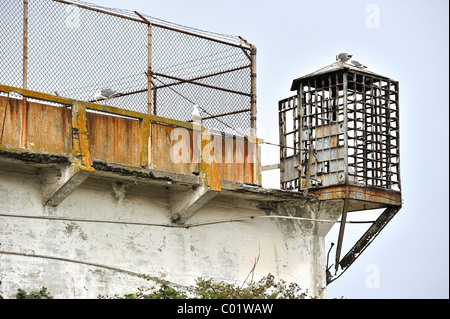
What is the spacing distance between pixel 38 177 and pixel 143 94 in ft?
10.3

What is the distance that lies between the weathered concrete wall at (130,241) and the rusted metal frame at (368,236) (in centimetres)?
69

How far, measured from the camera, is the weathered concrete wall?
17.2m

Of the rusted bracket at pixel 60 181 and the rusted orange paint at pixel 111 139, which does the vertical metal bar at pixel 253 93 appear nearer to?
the rusted orange paint at pixel 111 139

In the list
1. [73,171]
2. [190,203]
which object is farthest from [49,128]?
[190,203]

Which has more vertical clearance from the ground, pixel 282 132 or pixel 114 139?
pixel 282 132

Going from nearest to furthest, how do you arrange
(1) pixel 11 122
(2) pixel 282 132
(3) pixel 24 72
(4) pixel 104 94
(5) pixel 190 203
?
(1) pixel 11 122
(3) pixel 24 72
(4) pixel 104 94
(5) pixel 190 203
(2) pixel 282 132

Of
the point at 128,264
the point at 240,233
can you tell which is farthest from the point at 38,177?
the point at 240,233

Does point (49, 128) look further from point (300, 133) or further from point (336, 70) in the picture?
point (336, 70)

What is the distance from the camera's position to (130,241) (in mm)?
18531

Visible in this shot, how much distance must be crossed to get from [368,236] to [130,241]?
17.8 ft

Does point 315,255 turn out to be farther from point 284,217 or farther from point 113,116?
point 113,116

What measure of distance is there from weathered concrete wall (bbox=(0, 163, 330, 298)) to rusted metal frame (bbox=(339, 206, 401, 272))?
690 mm

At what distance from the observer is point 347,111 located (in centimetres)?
2080

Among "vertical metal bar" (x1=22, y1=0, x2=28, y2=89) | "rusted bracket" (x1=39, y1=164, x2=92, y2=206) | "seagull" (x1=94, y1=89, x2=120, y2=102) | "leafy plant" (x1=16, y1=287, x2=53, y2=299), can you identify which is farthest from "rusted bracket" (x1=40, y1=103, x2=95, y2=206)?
"leafy plant" (x1=16, y1=287, x2=53, y2=299)
